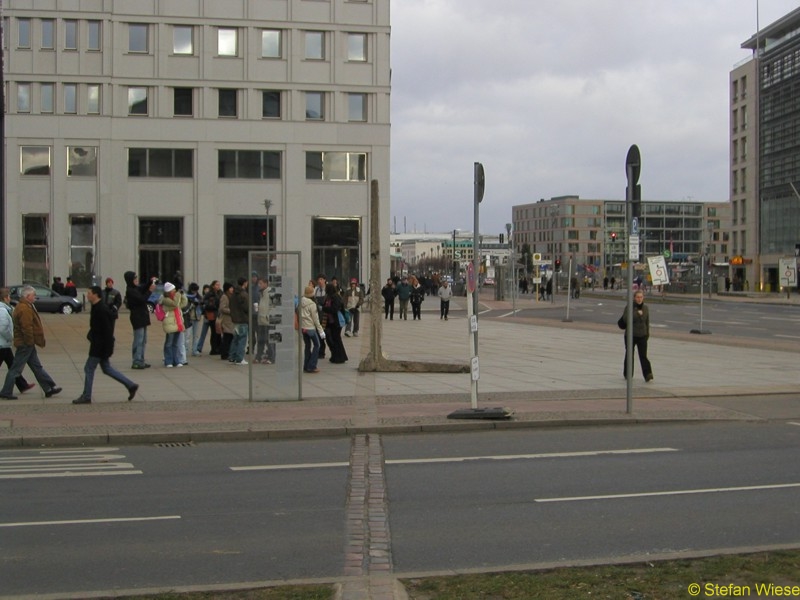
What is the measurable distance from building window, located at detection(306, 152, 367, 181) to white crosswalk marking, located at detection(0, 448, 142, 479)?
4389cm

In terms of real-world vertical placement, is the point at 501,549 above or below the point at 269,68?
below

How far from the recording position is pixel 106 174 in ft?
176

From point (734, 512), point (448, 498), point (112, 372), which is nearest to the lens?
point (734, 512)

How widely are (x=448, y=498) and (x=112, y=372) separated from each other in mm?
8070

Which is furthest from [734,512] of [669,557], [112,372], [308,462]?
[112,372]

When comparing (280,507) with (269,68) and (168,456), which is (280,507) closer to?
(168,456)

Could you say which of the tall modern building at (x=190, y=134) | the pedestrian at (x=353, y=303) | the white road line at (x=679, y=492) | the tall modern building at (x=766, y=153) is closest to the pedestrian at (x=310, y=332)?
the white road line at (x=679, y=492)

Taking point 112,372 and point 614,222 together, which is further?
point 614,222

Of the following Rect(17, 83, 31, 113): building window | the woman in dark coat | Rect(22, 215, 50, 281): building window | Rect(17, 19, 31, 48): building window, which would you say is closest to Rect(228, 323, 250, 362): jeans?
the woman in dark coat

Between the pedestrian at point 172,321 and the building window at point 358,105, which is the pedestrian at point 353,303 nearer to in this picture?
the pedestrian at point 172,321

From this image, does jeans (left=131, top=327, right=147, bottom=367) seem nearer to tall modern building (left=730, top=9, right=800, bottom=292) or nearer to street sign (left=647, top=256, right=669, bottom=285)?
street sign (left=647, top=256, right=669, bottom=285)

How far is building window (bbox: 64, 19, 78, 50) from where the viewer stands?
176ft

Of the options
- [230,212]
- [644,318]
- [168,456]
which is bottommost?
[168,456]

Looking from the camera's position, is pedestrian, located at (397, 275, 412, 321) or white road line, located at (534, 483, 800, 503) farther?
pedestrian, located at (397, 275, 412, 321)
